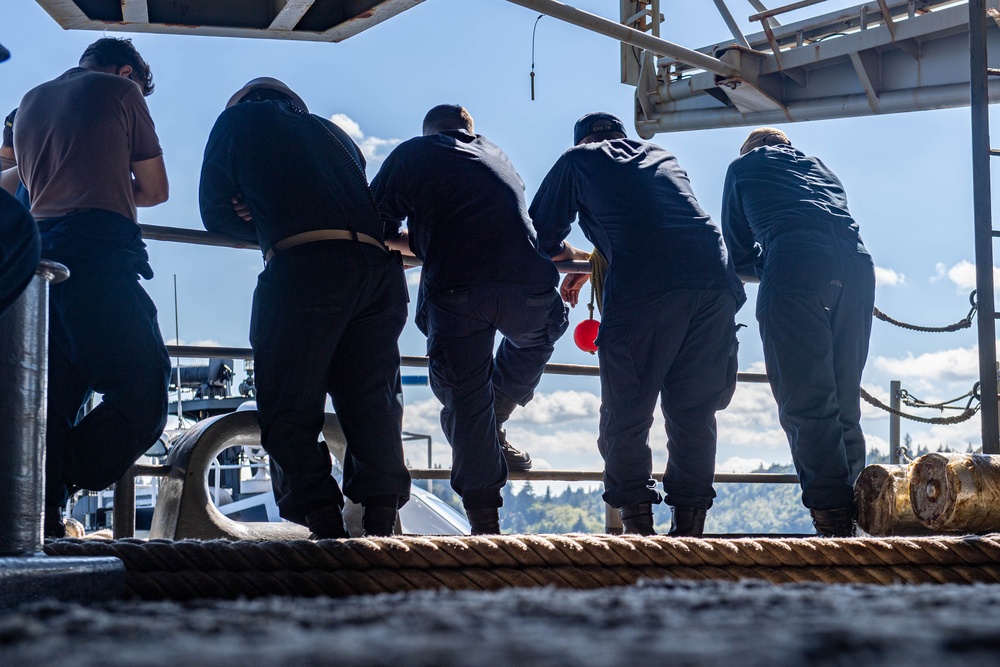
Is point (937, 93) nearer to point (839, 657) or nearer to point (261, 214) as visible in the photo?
point (261, 214)

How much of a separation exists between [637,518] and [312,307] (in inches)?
49.8

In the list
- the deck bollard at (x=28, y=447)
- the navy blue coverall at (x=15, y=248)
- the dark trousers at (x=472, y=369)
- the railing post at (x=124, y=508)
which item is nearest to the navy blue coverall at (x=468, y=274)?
the dark trousers at (x=472, y=369)

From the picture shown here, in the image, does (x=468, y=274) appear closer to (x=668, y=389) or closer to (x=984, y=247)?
(x=668, y=389)

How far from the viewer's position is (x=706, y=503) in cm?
327

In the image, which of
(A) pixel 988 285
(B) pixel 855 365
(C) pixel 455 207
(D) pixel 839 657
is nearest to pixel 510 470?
(C) pixel 455 207

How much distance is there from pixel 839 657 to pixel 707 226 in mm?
3146

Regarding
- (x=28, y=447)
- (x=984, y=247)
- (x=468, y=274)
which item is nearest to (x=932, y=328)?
(x=984, y=247)

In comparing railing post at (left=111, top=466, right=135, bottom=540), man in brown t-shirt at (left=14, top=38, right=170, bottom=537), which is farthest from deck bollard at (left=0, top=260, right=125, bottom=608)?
railing post at (left=111, top=466, right=135, bottom=540)

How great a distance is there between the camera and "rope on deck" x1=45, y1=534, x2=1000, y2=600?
150cm

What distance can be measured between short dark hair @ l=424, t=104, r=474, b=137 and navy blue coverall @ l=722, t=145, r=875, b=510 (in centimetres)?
112

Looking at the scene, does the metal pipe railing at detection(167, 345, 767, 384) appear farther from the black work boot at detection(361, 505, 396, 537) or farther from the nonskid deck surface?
the nonskid deck surface

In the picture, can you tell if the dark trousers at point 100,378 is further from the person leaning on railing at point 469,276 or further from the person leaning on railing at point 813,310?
the person leaning on railing at point 813,310

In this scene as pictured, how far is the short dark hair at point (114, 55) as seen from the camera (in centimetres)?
300

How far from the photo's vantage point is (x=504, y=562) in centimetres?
161
